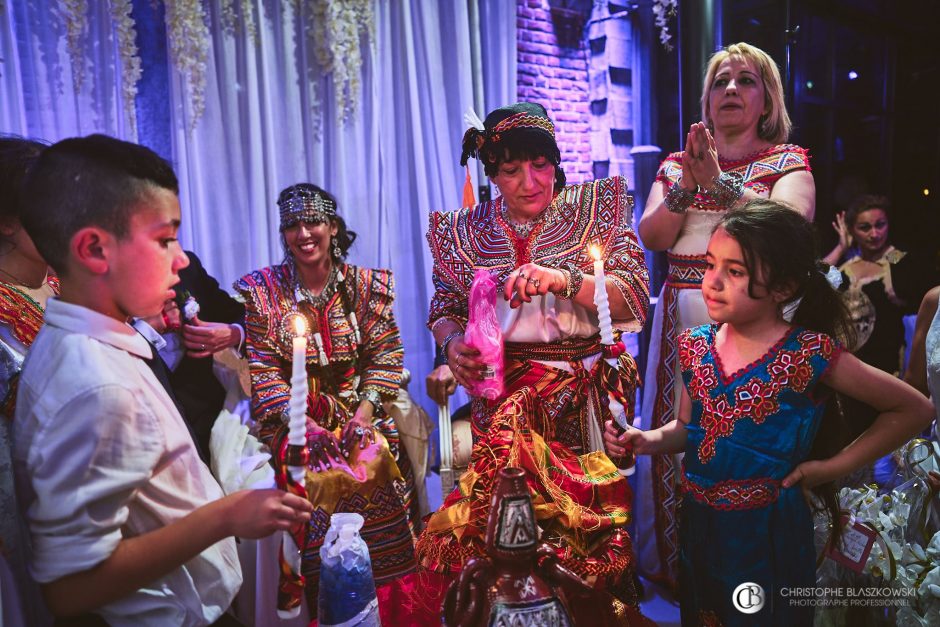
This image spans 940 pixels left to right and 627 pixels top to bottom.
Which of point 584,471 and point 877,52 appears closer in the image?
point 584,471

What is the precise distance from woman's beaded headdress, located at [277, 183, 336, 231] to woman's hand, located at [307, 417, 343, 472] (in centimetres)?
94

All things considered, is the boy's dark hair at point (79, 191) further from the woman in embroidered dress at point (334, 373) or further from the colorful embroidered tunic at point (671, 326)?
the colorful embroidered tunic at point (671, 326)

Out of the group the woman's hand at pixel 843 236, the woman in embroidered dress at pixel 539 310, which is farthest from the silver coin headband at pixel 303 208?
the woman's hand at pixel 843 236

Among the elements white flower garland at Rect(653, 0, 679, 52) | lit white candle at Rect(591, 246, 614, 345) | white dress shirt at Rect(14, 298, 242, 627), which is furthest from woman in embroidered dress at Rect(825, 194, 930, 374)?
white dress shirt at Rect(14, 298, 242, 627)

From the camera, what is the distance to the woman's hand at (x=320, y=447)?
8.67 ft

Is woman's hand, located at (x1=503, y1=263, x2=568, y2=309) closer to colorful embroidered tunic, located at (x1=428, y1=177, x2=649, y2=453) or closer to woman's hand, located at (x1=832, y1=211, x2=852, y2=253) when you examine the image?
colorful embroidered tunic, located at (x1=428, y1=177, x2=649, y2=453)

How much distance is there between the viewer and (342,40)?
4168mm

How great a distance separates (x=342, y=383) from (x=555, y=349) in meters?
1.32

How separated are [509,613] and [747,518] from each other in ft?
2.65

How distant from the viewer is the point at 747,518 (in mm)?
1774

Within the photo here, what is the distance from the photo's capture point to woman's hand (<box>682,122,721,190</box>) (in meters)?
2.28

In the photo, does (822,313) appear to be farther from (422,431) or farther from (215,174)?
(215,174)


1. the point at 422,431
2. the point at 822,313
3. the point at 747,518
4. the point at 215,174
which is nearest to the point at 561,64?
the point at 215,174

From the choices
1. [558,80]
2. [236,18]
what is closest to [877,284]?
[558,80]
